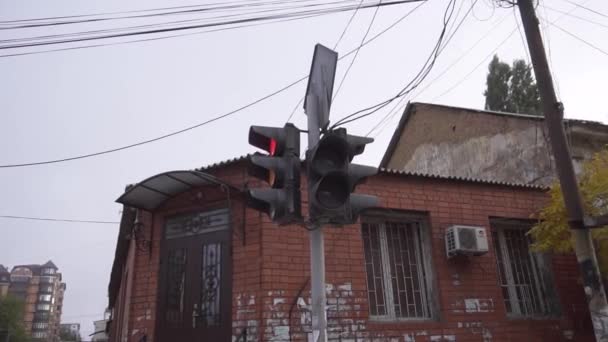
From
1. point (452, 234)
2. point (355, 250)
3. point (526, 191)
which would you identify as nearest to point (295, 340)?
point (355, 250)

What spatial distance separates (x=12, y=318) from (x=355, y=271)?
62.2m

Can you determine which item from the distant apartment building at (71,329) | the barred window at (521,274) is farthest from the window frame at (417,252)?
the distant apartment building at (71,329)

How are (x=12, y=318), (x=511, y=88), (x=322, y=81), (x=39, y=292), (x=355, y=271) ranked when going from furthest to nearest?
(x=39, y=292), (x=12, y=318), (x=511, y=88), (x=355, y=271), (x=322, y=81)

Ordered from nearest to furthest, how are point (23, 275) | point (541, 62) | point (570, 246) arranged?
point (541, 62) < point (570, 246) < point (23, 275)

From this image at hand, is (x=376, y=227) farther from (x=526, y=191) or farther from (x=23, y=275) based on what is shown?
(x=23, y=275)

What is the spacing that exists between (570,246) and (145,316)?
21.3 feet

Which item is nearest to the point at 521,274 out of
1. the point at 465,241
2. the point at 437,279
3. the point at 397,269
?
the point at 465,241

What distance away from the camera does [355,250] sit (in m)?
7.29

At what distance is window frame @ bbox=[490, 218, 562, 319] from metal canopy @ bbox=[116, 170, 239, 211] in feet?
16.6

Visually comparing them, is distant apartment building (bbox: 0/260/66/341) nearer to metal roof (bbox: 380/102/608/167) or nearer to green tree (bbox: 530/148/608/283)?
metal roof (bbox: 380/102/608/167)

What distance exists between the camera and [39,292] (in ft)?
349

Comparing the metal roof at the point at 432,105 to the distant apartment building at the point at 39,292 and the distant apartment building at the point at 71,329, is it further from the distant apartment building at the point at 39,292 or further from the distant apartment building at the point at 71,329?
the distant apartment building at the point at 71,329

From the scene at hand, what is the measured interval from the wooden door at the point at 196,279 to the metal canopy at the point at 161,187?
45 cm

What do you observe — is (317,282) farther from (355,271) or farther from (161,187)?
(161,187)
